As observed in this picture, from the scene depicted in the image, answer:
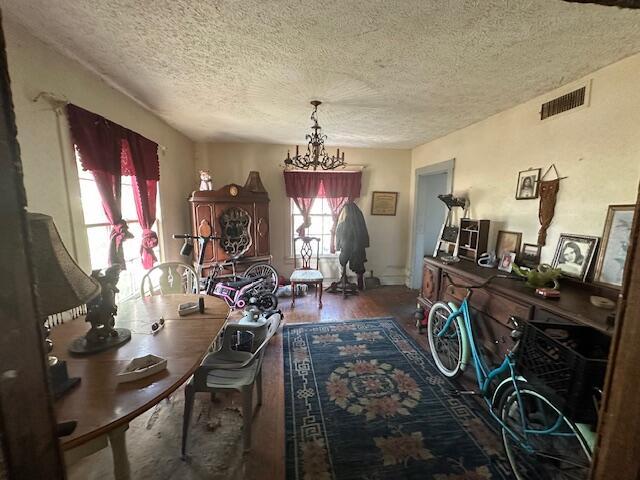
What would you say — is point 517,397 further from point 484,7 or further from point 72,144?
point 72,144

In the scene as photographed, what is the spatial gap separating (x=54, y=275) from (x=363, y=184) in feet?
13.2

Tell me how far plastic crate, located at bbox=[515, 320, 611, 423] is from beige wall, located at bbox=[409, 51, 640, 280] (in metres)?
0.87

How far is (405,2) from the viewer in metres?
1.24

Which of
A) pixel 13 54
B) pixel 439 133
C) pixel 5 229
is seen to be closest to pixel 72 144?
pixel 13 54

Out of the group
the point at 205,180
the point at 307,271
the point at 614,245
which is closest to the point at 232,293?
the point at 307,271

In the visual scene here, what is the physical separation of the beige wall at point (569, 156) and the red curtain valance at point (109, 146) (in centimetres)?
346

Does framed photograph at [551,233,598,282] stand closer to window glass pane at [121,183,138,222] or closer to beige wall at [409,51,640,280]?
beige wall at [409,51,640,280]

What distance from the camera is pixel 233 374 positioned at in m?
1.63

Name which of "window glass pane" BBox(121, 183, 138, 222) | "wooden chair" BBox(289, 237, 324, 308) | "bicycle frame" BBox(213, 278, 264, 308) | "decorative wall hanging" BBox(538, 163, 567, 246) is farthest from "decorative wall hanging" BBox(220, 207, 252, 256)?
"decorative wall hanging" BBox(538, 163, 567, 246)

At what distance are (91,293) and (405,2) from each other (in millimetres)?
1889

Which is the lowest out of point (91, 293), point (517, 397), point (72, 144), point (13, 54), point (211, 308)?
point (517, 397)

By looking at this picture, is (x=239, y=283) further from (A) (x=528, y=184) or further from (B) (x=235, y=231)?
(A) (x=528, y=184)

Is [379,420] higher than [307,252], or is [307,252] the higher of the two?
[307,252]

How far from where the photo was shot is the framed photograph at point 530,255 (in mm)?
2191
